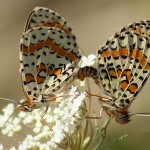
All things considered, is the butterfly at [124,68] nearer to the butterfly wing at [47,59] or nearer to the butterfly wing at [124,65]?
the butterfly wing at [124,65]

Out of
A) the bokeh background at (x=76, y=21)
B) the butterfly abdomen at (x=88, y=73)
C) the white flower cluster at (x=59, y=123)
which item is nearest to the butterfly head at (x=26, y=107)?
the white flower cluster at (x=59, y=123)

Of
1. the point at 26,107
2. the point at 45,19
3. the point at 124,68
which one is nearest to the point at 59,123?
the point at 26,107

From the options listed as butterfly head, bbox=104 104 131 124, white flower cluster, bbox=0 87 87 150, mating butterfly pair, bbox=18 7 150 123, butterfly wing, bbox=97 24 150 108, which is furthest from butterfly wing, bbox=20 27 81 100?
butterfly head, bbox=104 104 131 124

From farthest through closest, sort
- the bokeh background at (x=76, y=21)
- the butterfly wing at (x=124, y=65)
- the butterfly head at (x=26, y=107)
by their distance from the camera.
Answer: the bokeh background at (x=76, y=21) < the butterfly head at (x=26, y=107) < the butterfly wing at (x=124, y=65)

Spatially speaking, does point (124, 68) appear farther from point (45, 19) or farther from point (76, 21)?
point (76, 21)

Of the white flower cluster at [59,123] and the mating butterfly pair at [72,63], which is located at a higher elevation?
the mating butterfly pair at [72,63]

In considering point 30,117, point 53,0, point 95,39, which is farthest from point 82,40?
point 30,117

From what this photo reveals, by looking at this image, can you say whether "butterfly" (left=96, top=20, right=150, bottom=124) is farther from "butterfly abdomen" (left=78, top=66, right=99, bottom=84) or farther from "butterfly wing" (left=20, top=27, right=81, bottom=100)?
"butterfly wing" (left=20, top=27, right=81, bottom=100)

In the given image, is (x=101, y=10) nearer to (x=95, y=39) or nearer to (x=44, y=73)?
(x=95, y=39)

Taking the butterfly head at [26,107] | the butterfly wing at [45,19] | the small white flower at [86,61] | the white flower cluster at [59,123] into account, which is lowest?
the white flower cluster at [59,123]
